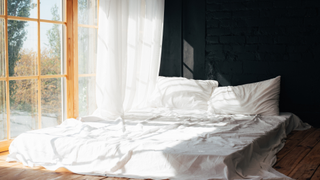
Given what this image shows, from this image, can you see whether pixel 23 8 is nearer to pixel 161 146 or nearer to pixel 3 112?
pixel 3 112

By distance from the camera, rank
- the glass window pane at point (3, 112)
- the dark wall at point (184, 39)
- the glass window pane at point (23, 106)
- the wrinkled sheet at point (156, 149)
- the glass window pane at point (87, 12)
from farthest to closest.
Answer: the dark wall at point (184, 39) → the glass window pane at point (87, 12) → the glass window pane at point (23, 106) → the glass window pane at point (3, 112) → the wrinkled sheet at point (156, 149)

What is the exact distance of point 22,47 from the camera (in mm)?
3285

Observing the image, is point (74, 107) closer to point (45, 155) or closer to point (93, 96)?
point (93, 96)

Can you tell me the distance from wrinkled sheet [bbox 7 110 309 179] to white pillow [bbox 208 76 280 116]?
591 mm

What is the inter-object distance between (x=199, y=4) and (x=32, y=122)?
270 cm

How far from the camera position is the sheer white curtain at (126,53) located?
11.2ft

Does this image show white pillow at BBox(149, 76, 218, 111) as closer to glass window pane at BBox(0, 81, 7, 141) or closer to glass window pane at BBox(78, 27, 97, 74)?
glass window pane at BBox(78, 27, 97, 74)

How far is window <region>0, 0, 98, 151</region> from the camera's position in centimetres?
316

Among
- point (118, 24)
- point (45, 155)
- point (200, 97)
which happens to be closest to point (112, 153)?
point (45, 155)

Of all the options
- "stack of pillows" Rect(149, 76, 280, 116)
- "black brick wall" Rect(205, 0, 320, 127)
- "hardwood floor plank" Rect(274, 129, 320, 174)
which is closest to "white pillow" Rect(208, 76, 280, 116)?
"stack of pillows" Rect(149, 76, 280, 116)

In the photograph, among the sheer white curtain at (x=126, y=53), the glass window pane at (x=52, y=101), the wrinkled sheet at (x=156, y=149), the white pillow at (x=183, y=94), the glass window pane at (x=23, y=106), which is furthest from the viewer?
the white pillow at (x=183, y=94)

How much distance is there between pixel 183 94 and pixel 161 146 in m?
2.03

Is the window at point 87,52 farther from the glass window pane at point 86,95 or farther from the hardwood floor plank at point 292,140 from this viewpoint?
the hardwood floor plank at point 292,140

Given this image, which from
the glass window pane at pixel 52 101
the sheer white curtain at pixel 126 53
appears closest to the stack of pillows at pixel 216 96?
the sheer white curtain at pixel 126 53
